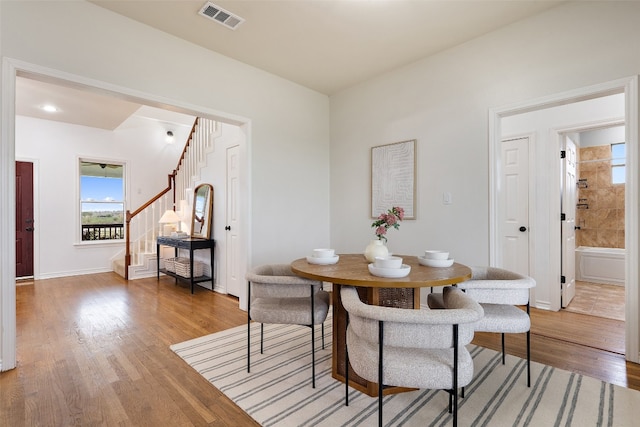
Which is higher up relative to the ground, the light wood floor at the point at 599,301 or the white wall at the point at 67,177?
the white wall at the point at 67,177

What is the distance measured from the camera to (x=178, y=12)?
2645 millimetres

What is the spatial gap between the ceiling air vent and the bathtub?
5.95 metres

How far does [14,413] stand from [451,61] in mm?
4309

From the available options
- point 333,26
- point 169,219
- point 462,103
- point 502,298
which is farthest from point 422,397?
point 169,219

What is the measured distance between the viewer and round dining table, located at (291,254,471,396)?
1.70m

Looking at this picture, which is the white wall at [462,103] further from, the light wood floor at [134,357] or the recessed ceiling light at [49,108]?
the recessed ceiling light at [49,108]

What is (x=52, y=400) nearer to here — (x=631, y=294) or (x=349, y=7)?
(x=349, y=7)

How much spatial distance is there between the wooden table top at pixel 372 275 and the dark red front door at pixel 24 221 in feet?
18.8

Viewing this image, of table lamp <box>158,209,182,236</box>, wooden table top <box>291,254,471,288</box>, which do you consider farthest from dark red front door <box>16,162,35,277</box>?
wooden table top <box>291,254,471,288</box>

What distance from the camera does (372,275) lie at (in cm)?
181

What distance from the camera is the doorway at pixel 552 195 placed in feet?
7.57

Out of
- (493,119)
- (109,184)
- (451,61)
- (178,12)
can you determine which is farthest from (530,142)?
(109,184)

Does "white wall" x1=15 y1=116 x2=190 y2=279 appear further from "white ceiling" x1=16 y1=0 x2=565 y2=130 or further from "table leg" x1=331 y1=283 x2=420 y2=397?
"table leg" x1=331 y1=283 x2=420 y2=397

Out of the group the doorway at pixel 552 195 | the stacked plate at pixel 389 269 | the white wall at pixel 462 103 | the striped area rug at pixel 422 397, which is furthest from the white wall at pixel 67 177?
the doorway at pixel 552 195
